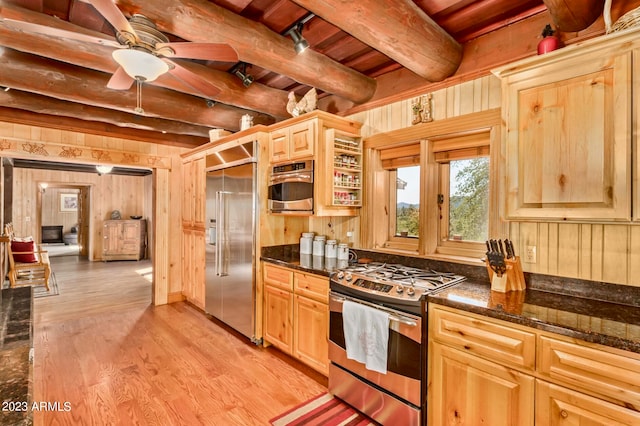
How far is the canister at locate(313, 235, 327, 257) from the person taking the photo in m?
3.24

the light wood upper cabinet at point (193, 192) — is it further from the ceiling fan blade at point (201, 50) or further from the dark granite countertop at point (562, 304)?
the dark granite countertop at point (562, 304)

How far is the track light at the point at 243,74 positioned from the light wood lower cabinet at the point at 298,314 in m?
1.75

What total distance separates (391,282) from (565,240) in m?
1.09

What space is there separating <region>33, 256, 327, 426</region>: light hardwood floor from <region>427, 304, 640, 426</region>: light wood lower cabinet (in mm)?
1096

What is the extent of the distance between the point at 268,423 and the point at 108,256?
7.90 meters

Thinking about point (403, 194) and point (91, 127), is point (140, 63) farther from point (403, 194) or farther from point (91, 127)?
point (91, 127)

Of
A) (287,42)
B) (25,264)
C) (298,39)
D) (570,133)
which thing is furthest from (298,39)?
(25,264)

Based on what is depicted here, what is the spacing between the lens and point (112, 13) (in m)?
1.41

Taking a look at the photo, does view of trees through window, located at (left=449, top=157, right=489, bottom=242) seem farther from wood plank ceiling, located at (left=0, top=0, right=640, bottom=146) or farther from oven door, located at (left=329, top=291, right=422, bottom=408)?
oven door, located at (left=329, top=291, right=422, bottom=408)

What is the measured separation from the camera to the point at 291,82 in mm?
3240

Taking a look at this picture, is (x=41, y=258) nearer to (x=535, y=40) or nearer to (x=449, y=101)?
(x=449, y=101)

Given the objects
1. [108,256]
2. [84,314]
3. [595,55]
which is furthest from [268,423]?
[108,256]

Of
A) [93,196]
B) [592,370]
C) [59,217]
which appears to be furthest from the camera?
[59,217]

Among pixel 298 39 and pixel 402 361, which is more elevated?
pixel 298 39
